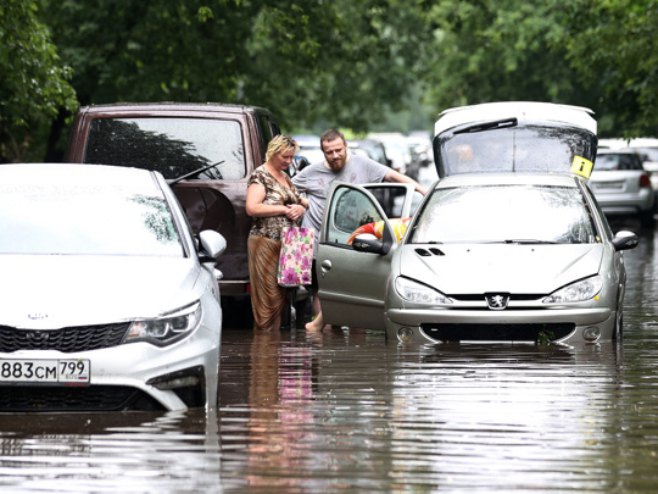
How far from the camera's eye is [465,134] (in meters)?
21.7

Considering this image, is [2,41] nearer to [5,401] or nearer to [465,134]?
[465,134]

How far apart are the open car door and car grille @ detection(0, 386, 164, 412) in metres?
4.28

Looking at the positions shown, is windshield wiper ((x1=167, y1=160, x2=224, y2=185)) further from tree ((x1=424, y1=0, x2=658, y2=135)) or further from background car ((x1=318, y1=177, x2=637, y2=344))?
tree ((x1=424, y1=0, x2=658, y2=135))

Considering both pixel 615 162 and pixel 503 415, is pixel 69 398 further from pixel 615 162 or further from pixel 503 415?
pixel 615 162

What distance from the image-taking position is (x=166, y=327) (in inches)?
364

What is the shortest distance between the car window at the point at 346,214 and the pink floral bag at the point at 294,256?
31 cm

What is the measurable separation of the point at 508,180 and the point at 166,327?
17.8ft

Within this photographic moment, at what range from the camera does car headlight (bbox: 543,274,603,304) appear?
12.3 metres

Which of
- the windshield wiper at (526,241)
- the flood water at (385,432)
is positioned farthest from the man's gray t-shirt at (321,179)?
the flood water at (385,432)

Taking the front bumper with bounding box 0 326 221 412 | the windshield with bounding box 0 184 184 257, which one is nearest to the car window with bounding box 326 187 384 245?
the windshield with bounding box 0 184 184 257

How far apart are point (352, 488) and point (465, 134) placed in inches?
571

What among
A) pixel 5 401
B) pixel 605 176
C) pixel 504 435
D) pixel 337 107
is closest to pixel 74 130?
pixel 5 401

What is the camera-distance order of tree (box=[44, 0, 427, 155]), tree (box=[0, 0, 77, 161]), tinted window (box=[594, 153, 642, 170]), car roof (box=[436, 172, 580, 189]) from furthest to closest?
tinted window (box=[594, 153, 642, 170]), tree (box=[44, 0, 427, 155]), tree (box=[0, 0, 77, 161]), car roof (box=[436, 172, 580, 189])

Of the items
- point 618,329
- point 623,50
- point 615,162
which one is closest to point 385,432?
point 618,329
